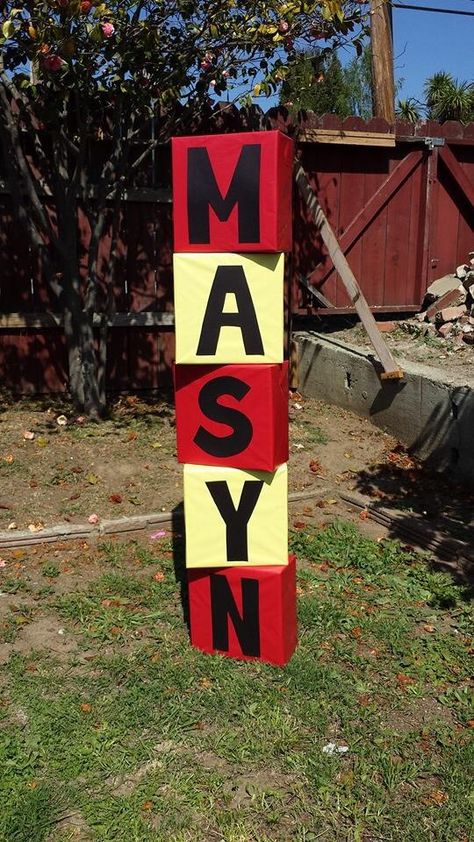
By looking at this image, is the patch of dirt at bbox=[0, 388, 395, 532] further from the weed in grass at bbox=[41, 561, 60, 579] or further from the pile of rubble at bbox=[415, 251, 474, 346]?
the pile of rubble at bbox=[415, 251, 474, 346]

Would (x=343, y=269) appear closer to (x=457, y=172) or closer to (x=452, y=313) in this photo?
(x=452, y=313)

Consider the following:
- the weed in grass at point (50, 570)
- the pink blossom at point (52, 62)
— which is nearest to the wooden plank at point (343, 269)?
the pink blossom at point (52, 62)

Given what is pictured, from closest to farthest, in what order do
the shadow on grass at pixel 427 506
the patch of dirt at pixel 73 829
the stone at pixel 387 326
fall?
the patch of dirt at pixel 73 829
the shadow on grass at pixel 427 506
the stone at pixel 387 326

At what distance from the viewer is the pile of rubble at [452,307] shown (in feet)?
25.8

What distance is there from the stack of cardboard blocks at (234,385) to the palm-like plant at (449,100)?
2581 cm

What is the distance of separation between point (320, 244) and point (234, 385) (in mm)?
5259

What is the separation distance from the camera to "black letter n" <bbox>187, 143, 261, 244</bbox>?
3.42 metres

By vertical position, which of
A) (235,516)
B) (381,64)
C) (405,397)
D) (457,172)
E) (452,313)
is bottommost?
(405,397)

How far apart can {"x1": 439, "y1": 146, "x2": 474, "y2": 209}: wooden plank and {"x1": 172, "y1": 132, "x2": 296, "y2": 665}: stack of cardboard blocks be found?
564 cm

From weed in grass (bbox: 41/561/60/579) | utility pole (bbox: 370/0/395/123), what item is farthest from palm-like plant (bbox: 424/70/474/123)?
weed in grass (bbox: 41/561/60/579)

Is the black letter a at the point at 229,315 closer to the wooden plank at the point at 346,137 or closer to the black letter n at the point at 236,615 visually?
the black letter n at the point at 236,615

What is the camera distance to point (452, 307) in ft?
27.2

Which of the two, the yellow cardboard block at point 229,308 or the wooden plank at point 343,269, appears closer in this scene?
the yellow cardboard block at point 229,308

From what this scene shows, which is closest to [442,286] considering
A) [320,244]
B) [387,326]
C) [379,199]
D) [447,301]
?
[447,301]
